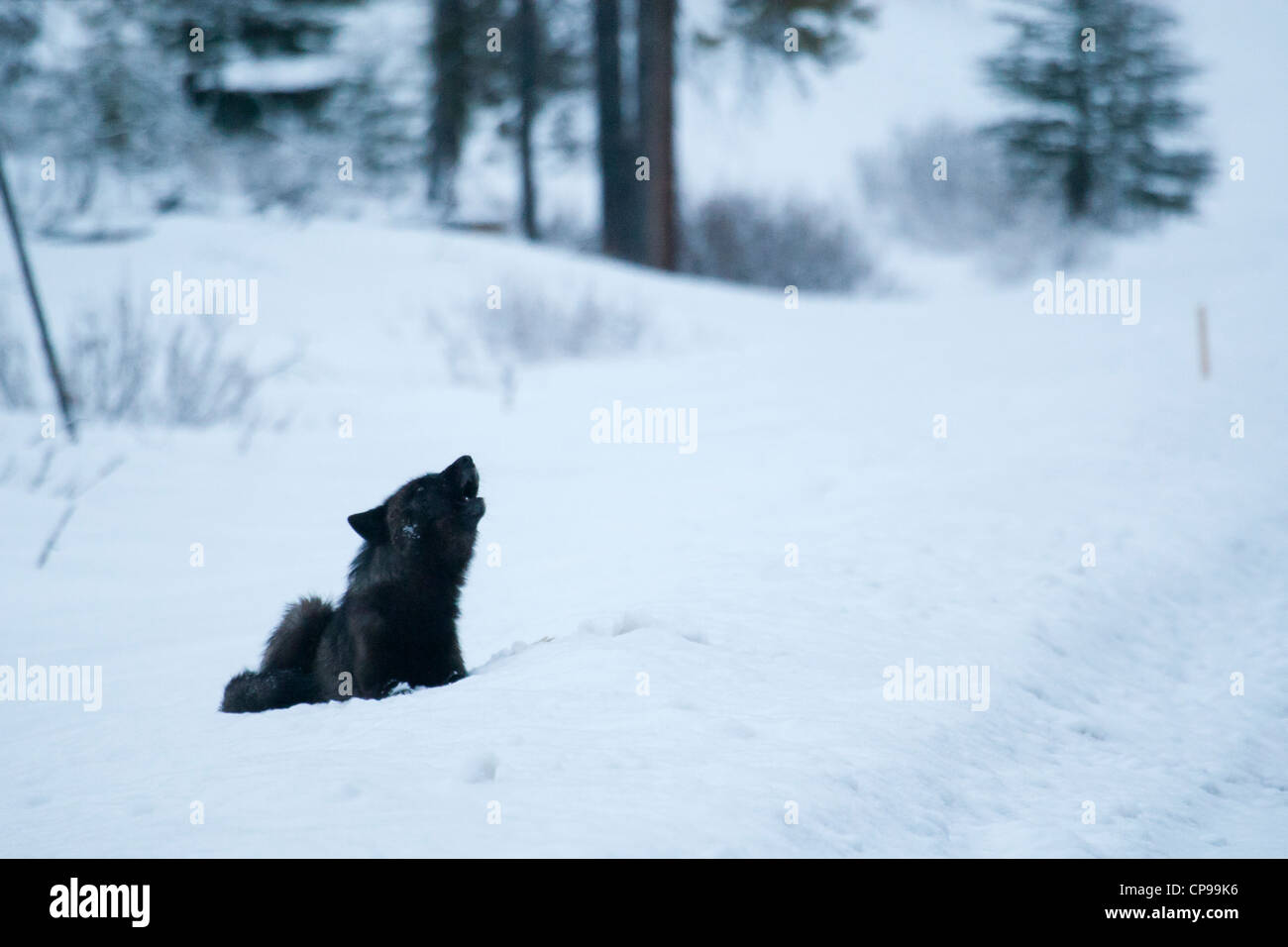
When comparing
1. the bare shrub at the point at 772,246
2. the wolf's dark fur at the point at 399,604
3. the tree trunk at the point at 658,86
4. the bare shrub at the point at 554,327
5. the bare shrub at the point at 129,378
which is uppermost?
the tree trunk at the point at 658,86

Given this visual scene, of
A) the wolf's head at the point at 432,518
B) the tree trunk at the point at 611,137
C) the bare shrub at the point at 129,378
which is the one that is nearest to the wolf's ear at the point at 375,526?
the wolf's head at the point at 432,518

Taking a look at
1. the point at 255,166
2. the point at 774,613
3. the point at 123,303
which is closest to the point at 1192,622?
the point at 774,613

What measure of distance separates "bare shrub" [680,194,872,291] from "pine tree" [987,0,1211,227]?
302 inches

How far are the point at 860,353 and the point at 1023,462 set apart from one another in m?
8.19

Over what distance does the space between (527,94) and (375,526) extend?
70.8 ft

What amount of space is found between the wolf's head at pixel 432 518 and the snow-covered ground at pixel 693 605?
60cm

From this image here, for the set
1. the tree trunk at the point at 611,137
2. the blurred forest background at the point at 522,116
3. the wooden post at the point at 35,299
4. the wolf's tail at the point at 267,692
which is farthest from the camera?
the tree trunk at the point at 611,137

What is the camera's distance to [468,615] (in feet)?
23.5

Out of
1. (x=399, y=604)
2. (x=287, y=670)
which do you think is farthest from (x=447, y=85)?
(x=399, y=604)

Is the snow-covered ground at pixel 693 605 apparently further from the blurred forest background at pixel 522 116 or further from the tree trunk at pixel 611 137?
the tree trunk at pixel 611 137

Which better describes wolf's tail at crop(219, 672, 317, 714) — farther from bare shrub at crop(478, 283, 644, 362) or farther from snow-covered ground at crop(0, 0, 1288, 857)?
bare shrub at crop(478, 283, 644, 362)

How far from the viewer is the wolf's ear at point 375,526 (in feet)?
15.9
